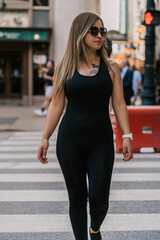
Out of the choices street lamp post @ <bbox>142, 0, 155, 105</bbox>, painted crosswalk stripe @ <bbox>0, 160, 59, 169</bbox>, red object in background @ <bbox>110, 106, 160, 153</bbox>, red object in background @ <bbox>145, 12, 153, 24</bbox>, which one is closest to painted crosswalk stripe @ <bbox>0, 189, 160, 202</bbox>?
painted crosswalk stripe @ <bbox>0, 160, 59, 169</bbox>

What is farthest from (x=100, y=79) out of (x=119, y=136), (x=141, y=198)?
(x=119, y=136)

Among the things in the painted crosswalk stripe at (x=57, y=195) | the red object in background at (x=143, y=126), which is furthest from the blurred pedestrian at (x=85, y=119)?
the red object in background at (x=143, y=126)

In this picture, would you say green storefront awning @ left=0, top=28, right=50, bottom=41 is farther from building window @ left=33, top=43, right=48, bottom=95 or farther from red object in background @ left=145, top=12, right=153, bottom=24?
red object in background @ left=145, top=12, right=153, bottom=24

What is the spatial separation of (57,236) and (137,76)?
16210 mm

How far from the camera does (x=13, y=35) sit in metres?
22.9

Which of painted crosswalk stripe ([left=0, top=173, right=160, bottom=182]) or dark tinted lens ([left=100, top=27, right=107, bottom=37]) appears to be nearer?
dark tinted lens ([left=100, top=27, right=107, bottom=37])

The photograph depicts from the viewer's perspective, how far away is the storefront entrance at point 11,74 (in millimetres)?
23688

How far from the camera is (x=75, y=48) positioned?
3.45 m

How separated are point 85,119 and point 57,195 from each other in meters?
2.67

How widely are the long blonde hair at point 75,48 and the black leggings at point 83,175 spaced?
46 centimetres

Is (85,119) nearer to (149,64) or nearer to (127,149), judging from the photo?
(127,149)

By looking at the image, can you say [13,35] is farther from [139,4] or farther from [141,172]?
[139,4]

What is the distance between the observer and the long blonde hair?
3404 mm

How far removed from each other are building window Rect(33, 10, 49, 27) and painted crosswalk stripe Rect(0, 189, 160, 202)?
1813 cm
